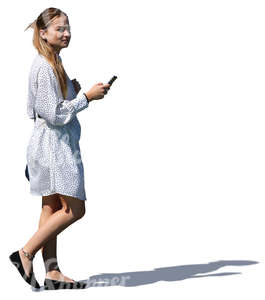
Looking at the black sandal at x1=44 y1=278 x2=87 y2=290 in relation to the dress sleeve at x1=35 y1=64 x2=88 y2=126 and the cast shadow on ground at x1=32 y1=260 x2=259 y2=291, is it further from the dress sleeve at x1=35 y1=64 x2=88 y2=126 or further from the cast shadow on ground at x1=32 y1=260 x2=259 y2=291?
the dress sleeve at x1=35 y1=64 x2=88 y2=126

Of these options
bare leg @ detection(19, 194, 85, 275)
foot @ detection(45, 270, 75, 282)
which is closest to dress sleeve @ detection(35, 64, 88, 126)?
bare leg @ detection(19, 194, 85, 275)

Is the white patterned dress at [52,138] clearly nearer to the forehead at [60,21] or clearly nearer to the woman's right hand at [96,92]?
the woman's right hand at [96,92]

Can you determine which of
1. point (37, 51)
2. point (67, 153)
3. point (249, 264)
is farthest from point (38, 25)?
point (249, 264)

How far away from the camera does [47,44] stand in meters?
10.1

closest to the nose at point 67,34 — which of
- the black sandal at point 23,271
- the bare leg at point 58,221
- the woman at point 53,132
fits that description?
the woman at point 53,132

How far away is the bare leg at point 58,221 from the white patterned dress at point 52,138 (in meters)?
0.10

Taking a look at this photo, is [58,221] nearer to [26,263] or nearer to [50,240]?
[50,240]

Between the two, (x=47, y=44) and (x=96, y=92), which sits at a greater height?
(x=47, y=44)

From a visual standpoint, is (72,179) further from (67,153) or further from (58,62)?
(58,62)

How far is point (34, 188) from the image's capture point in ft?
33.5

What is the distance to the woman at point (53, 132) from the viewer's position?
10031 mm

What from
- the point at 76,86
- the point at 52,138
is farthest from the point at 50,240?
the point at 76,86

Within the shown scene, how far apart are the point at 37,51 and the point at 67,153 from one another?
0.88m

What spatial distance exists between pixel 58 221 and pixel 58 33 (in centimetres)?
154
